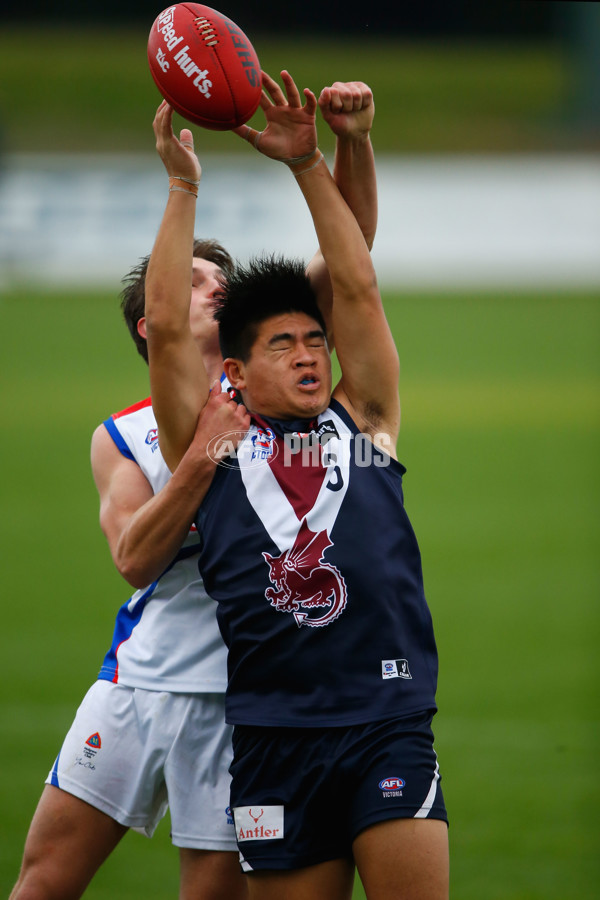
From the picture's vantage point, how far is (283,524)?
104 inches

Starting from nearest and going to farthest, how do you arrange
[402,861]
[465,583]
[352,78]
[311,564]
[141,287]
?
[402,861] < [311,564] < [141,287] < [465,583] < [352,78]

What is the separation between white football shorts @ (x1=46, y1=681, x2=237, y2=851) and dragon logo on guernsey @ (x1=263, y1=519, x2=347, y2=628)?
565 mm

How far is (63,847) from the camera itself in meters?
2.91

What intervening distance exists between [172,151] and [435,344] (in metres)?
16.6

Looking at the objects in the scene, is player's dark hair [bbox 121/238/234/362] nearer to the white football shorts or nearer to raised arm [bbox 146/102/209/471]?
raised arm [bbox 146/102/209/471]

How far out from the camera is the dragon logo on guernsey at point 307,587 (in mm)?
2566

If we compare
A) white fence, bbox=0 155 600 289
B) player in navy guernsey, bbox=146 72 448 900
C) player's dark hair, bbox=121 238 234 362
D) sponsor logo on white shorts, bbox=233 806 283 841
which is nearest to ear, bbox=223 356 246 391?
player in navy guernsey, bbox=146 72 448 900

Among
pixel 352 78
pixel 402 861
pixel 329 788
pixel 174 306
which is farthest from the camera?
pixel 352 78

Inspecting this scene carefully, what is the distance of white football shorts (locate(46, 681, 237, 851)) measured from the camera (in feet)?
9.71

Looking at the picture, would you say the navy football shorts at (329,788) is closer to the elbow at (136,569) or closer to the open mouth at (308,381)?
the elbow at (136,569)

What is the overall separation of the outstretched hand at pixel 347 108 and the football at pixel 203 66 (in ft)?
0.72

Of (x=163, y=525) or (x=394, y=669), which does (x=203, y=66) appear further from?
(x=394, y=669)

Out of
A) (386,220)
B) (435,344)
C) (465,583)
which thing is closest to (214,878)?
(465,583)

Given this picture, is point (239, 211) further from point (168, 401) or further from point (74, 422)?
point (168, 401)
